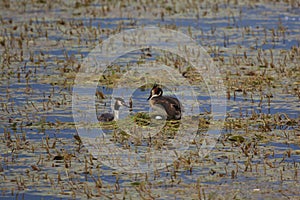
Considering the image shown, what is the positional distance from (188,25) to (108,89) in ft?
13.6

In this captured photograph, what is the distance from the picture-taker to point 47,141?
23.0 feet

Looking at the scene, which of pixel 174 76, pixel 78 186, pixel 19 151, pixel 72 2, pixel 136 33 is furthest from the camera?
pixel 72 2

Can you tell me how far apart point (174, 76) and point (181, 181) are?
3.99m

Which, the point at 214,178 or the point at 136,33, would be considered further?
the point at 136,33

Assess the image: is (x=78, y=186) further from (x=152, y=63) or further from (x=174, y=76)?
(x=152, y=63)

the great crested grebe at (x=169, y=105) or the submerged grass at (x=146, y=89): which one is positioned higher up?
the great crested grebe at (x=169, y=105)

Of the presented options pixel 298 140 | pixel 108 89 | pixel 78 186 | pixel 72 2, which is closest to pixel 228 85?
pixel 108 89

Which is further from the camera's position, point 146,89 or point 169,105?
point 146,89

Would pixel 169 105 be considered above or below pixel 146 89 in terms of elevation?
above

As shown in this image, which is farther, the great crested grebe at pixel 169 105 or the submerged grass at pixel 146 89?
the great crested grebe at pixel 169 105

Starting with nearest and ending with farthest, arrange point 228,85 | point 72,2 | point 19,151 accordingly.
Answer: point 19,151, point 228,85, point 72,2

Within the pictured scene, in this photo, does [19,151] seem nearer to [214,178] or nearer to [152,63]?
[214,178]

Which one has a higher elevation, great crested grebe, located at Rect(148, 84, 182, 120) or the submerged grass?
great crested grebe, located at Rect(148, 84, 182, 120)

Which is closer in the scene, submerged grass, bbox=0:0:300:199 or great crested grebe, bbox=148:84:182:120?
submerged grass, bbox=0:0:300:199
